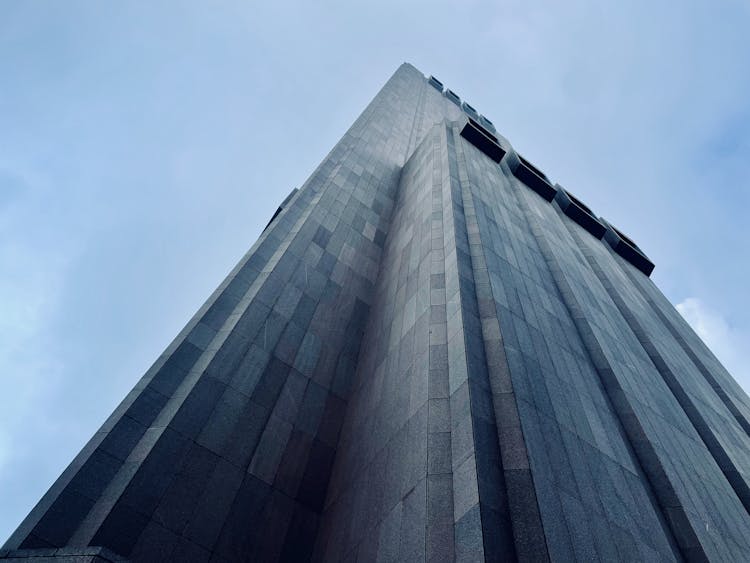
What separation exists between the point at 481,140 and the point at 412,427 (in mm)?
31118

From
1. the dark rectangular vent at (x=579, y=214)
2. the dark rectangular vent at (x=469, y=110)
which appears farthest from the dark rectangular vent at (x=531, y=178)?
the dark rectangular vent at (x=469, y=110)

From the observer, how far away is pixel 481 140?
3659 centimetres

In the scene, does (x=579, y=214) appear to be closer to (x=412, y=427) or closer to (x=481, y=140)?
(x=481, y=140)

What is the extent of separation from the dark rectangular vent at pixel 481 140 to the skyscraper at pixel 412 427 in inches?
604

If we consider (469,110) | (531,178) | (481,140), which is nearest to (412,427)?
(481,140)

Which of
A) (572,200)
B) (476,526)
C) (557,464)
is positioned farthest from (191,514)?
(572,200)

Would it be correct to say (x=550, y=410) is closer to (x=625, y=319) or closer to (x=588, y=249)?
(x=625, y=319)

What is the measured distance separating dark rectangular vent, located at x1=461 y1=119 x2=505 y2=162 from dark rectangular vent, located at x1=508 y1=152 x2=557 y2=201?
1958 millimetres

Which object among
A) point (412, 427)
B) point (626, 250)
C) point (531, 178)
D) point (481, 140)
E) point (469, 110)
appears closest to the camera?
point (412, 427)

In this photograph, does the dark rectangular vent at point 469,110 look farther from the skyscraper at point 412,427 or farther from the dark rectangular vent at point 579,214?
the skyscraper at point 412,427

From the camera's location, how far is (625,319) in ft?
79.9

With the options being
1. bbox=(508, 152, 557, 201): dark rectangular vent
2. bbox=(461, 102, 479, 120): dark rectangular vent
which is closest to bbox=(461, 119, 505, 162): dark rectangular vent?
bbox=(508, 152, 557, 201): dark rectangular vent

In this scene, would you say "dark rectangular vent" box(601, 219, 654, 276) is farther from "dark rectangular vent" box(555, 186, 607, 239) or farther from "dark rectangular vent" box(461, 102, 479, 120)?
"dark rectangular vent" box(461, 102, 479, 120)

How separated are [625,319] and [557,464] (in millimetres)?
18024
